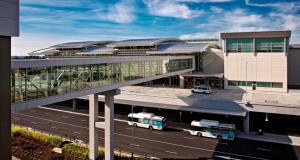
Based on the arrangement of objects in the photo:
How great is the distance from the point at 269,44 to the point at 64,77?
112 ft

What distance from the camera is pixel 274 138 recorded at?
2577cm

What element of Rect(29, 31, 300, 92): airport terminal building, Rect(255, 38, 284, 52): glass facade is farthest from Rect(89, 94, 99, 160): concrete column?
Rect(255, 38, 284, 52): glass facade

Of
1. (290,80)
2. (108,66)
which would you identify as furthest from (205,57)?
(108,66)

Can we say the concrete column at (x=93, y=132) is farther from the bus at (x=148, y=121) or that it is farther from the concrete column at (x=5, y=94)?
the concrete column at (x=5, y=94)

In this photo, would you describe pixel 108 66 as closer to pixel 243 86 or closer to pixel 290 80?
pixel 243 86

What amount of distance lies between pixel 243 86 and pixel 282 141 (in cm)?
1603

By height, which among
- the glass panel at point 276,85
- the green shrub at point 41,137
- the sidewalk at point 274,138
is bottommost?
the sidewalk at point 274,138

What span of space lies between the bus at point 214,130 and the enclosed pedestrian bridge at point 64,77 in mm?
9126

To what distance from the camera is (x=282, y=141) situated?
2495 centimetres

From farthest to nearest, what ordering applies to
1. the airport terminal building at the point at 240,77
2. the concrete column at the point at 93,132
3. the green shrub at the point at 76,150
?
the airport terminal building at the point at 240,77 < the green shrub at the point at 76,150 < the concrete column at the point at 93,132

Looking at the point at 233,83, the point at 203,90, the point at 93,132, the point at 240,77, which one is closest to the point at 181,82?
the point at 203,90

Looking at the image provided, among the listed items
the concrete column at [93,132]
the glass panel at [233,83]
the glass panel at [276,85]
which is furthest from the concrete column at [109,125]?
the glass panel at [276,85]

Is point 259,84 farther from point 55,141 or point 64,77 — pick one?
point 64,77

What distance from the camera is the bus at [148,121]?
29344 millimetres
